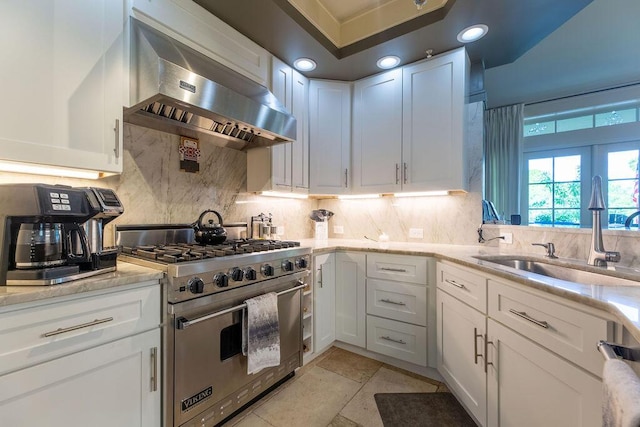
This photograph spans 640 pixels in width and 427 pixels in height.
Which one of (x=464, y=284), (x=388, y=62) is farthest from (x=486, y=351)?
(x=388, y=62)

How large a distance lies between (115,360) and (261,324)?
695 mm

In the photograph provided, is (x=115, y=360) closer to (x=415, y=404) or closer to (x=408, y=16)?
(x=415, y=404)

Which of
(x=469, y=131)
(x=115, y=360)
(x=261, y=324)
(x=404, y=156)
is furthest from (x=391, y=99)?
(x=115, y=360)

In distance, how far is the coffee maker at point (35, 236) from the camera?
970mm

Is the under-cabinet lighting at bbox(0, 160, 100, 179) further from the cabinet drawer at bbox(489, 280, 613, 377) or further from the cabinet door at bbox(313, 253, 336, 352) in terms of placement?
the cabinet drawer at bbox(489, 280, 613, 377)

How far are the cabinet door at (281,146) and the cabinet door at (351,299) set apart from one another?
0.79m

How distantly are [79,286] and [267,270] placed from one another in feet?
2.91

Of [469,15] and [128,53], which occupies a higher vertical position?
[469,15]

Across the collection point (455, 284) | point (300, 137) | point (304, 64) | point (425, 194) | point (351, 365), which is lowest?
point (351, 365)

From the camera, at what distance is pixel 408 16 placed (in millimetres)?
2010

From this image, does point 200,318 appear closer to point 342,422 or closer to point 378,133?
point 342,422

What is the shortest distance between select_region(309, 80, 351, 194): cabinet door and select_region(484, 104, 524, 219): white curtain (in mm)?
1869

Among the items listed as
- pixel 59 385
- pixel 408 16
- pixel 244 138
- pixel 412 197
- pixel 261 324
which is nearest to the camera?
pixel 59 385

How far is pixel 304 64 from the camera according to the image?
2393mm
